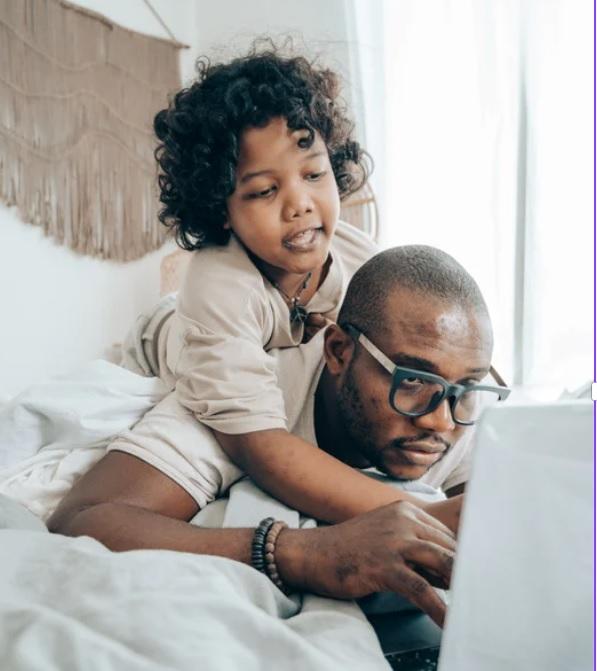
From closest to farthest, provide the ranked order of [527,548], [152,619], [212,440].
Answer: [527,548] < [152,619] < [212,440]

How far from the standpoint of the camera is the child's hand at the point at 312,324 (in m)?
1.57

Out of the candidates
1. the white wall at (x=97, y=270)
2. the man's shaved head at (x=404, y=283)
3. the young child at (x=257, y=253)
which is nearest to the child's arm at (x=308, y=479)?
the young child at (x=257, y=253)

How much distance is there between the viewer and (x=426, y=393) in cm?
119

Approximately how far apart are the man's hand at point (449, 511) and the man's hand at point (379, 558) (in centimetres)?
13

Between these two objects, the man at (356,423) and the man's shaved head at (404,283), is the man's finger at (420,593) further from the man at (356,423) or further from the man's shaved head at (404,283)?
the man's shaved head at (404,283)

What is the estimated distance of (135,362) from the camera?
74.8 inches

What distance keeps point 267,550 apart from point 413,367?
0.36 metres

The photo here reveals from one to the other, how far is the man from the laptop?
0.42 m

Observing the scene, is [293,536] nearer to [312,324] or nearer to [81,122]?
[312,324]

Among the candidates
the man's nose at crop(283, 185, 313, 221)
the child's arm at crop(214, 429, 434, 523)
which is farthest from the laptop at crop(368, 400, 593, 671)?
the man's nose at crop(283, 185, 313, 221)

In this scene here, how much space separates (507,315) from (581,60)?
2.80ft

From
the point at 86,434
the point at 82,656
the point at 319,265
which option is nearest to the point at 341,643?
the point at 82,656

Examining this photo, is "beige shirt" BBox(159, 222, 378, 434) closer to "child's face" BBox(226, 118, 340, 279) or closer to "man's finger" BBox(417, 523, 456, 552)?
"child's face" BBox(226, 118, 340, 279)

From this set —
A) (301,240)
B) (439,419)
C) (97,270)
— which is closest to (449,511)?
(439,419)
